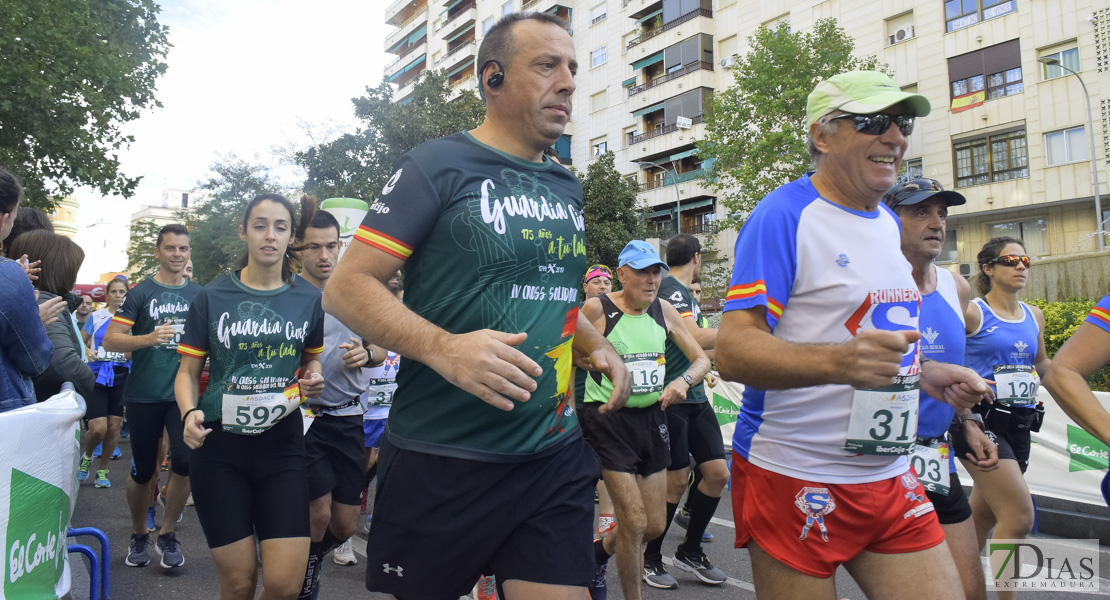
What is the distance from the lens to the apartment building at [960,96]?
90.7ft

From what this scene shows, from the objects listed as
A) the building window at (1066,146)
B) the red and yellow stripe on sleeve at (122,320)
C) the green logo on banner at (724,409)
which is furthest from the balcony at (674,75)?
the red and yellow stripe on sleeve at (122,320)

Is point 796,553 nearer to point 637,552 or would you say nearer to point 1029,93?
point 637,552

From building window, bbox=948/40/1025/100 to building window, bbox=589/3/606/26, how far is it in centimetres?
2243

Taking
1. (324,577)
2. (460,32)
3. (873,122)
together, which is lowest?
(324,577)

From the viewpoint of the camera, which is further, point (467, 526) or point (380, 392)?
point (380, 392)

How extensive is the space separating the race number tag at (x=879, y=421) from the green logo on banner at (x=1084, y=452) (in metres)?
5.87

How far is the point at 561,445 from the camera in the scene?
7.63ft

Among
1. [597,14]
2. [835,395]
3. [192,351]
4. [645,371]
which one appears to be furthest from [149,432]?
[597,14]

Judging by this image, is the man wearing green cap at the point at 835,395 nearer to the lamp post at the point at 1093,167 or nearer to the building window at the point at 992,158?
the lamp post at the point at 1093,167

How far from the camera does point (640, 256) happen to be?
16.9 ft

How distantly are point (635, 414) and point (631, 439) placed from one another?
18 cm

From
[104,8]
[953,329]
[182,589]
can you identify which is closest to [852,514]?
[953,329]

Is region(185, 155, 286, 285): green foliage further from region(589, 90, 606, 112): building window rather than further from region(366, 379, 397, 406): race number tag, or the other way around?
region(366, 379, 397, 406): race number tag

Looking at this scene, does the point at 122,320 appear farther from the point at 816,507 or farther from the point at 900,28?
the point at 900,28
